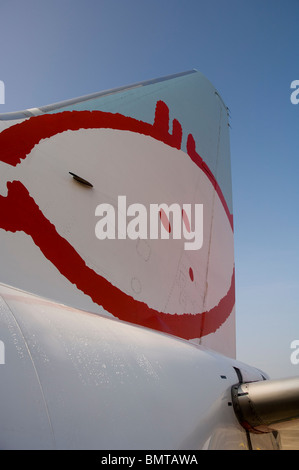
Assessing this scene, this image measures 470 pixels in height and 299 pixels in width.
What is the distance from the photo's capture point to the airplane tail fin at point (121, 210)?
1988mm

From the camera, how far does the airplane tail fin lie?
6.52 feet

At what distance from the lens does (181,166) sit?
3664 millimetres

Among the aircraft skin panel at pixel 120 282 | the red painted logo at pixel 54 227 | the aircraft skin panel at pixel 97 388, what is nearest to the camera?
the aircraft skin panel at pixel 97 388

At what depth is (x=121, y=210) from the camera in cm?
258

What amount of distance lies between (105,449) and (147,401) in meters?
0.27

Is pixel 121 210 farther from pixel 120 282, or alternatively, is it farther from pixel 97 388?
pixel 97 388

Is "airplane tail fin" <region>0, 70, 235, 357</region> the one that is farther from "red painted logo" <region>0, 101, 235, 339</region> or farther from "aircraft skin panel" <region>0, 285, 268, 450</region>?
"aircraft skin panel" <region>0, 285, 268, 450</region>

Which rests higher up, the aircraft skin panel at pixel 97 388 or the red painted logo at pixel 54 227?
the red painted logo at pixel 54 227

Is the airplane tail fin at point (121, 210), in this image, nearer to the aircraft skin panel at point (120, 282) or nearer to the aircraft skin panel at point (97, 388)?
the aircraft skin panel at point (120, 282)

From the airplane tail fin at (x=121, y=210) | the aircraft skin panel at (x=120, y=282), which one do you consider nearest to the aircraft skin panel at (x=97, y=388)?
the aircraft skin panel at (x=120, y=282)

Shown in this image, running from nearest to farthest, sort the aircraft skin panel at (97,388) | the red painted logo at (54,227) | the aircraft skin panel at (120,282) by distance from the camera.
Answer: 1. the aircraft skin panel at (97,388)
2. the aircraft skin panel at (120,282)
3. the red painted logo at (54,227)

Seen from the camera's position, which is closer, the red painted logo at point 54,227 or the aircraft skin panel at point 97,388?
the aircraft skin panel at point 97,388
